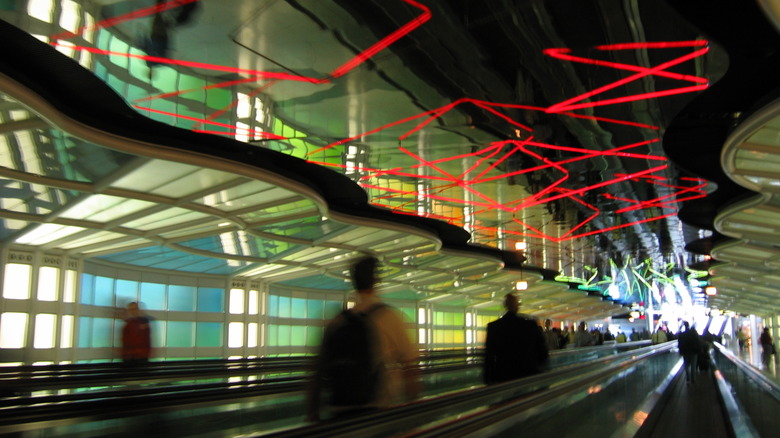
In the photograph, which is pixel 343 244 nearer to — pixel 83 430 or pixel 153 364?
pixel 153 364

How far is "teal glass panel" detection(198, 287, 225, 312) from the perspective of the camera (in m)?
28.6

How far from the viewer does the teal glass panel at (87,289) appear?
886 inches

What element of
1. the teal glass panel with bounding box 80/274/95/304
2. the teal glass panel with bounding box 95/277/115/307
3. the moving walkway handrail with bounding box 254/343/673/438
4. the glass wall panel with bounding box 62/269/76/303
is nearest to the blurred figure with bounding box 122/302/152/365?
the moving walkway handrail with bounding box 254/343/673/438

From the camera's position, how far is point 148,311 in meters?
25.9

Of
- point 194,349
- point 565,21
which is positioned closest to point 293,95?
point 565,21

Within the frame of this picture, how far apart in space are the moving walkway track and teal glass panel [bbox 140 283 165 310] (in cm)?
1049

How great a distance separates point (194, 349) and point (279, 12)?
1967 centimetres

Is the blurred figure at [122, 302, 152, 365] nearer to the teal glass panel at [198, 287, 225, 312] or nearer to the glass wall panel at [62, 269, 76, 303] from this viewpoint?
the glass wall panel at [62, 269, 76, 303]

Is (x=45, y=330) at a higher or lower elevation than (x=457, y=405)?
higher

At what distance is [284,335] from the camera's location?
34.5 metres

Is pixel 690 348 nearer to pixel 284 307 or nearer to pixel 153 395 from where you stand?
pixel 153 395

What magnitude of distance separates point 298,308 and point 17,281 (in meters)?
17.0

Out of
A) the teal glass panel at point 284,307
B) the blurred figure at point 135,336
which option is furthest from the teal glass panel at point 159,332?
the blurred figure at point 135,336

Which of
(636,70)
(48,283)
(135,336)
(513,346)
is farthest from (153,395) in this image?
(48,283)
